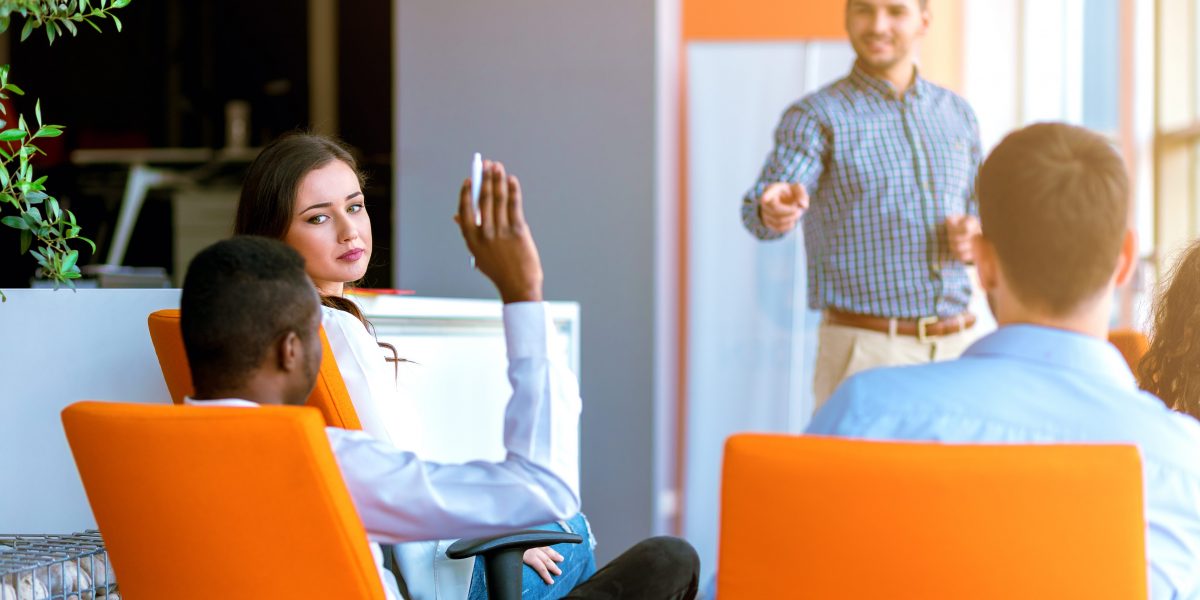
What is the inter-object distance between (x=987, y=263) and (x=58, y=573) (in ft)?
3.94

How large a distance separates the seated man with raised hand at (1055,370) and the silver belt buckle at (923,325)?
1740 mm

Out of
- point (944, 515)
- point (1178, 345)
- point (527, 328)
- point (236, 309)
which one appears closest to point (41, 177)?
point (236, 309)

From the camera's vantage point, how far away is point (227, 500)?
1.13 meters

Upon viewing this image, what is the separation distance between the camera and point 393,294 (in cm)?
235

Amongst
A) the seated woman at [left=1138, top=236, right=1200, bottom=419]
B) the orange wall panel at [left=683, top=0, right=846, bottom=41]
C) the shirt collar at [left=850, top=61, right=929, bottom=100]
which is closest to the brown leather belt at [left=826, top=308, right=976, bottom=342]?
the shirt collar at [left=850, top=61, right=929, bottom=100]

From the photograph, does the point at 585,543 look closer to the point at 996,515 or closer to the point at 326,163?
the point at 326,163

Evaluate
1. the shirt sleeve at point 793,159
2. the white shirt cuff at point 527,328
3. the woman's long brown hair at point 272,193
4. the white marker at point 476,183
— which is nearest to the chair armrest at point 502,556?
the woman's long brown hair at point 272,193

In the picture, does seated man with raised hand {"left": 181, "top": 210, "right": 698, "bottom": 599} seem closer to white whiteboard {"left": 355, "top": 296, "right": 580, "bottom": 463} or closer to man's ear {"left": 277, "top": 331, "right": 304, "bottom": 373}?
man's ear {"left": 277, "top": 331, "right": 304, "bottom": 373}

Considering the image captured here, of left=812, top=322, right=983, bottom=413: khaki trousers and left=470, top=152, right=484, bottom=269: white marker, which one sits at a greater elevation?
left=470, top=152, right=484, bottom=269: white marker

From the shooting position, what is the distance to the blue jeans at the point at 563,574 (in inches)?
69.8

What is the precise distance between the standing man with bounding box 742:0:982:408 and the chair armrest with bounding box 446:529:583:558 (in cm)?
133

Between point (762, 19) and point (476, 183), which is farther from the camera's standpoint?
point (762, 19)

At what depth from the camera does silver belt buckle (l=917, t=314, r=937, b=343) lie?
286 cm

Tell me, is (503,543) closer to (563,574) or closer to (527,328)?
A: (563,574)
